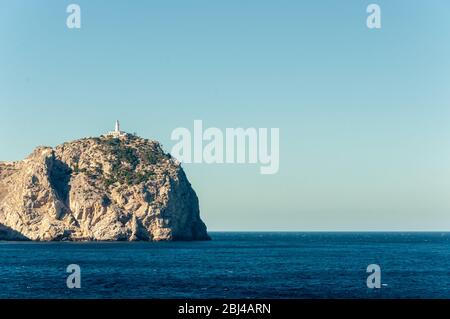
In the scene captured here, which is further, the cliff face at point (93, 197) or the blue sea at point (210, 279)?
the cliff face at point (93, 197)

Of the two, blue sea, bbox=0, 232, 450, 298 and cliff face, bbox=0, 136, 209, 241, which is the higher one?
cliff face, bbox=0, 136, 209, 241

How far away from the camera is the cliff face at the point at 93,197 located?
172m

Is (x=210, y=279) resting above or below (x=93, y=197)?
below

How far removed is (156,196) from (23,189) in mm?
40470

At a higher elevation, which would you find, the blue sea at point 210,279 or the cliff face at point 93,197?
the cliff face at point 93,197

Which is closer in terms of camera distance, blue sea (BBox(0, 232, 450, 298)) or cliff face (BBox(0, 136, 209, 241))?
blue sea (BBox(0, 232, 450, 298))

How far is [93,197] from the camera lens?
173000mm

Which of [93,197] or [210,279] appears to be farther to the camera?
[93,197]

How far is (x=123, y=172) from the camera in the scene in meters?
189

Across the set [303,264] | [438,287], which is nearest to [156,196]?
[303,264]

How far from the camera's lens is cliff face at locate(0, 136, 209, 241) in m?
172

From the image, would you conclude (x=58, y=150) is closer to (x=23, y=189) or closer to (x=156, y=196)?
(x=23, y=189)
